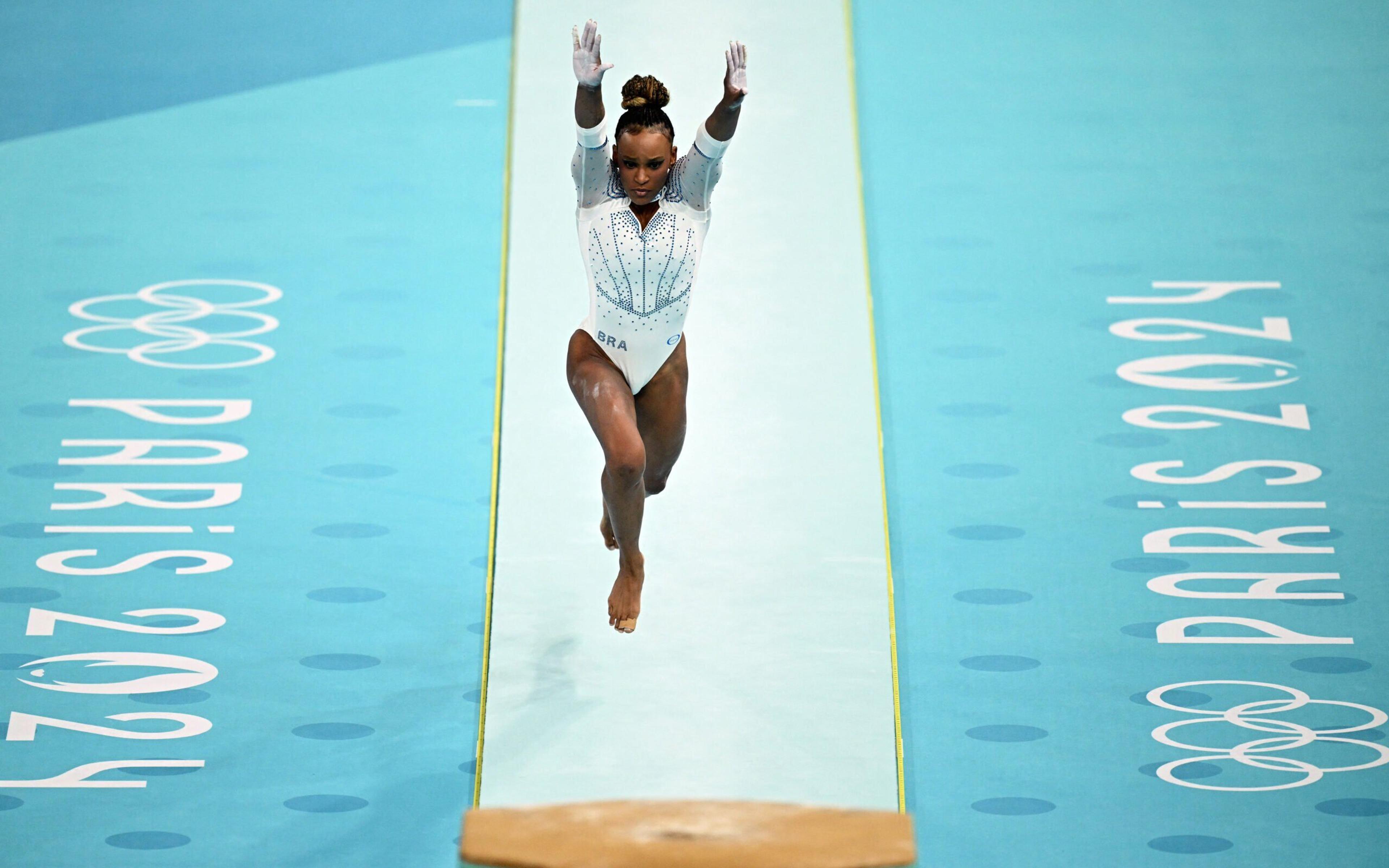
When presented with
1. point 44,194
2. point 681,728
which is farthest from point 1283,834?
point 44,194

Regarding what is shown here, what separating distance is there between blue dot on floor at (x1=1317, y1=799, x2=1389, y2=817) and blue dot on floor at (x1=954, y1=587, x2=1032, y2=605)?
4.04 ft

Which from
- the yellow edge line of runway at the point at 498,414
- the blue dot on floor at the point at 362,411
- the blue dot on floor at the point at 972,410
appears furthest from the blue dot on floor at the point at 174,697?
the blue dot on floor at the point at 972,410

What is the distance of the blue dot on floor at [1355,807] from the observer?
19.4ft

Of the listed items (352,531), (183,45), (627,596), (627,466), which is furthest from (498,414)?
(183,45)

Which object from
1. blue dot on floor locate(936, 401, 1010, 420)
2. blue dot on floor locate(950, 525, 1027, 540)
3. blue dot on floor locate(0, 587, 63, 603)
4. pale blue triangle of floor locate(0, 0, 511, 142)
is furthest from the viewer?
pale blue triangle of floor locate(0, 0, 511, 142)

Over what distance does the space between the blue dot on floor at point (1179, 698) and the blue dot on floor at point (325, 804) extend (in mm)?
2611

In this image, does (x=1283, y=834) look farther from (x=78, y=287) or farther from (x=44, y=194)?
(x=44, y=194)

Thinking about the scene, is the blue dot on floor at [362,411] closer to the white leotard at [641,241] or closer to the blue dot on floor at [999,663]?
the white leotard at [641,241]

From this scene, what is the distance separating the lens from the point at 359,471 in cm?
700

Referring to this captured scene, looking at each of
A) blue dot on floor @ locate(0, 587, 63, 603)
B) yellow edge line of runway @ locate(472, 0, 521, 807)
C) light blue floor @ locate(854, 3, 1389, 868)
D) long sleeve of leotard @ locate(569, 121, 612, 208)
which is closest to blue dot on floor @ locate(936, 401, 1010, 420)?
light blue floor @ locate(854, 3, 1389, 868)

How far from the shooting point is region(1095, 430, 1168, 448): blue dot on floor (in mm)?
7156

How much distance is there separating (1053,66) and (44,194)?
4.67 m

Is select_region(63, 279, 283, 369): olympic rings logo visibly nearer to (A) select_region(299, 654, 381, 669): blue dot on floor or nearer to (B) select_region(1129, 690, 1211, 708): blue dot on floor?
(A) select_region(299, 654, 381, 669): blue dot on floor

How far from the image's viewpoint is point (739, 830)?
421cm
